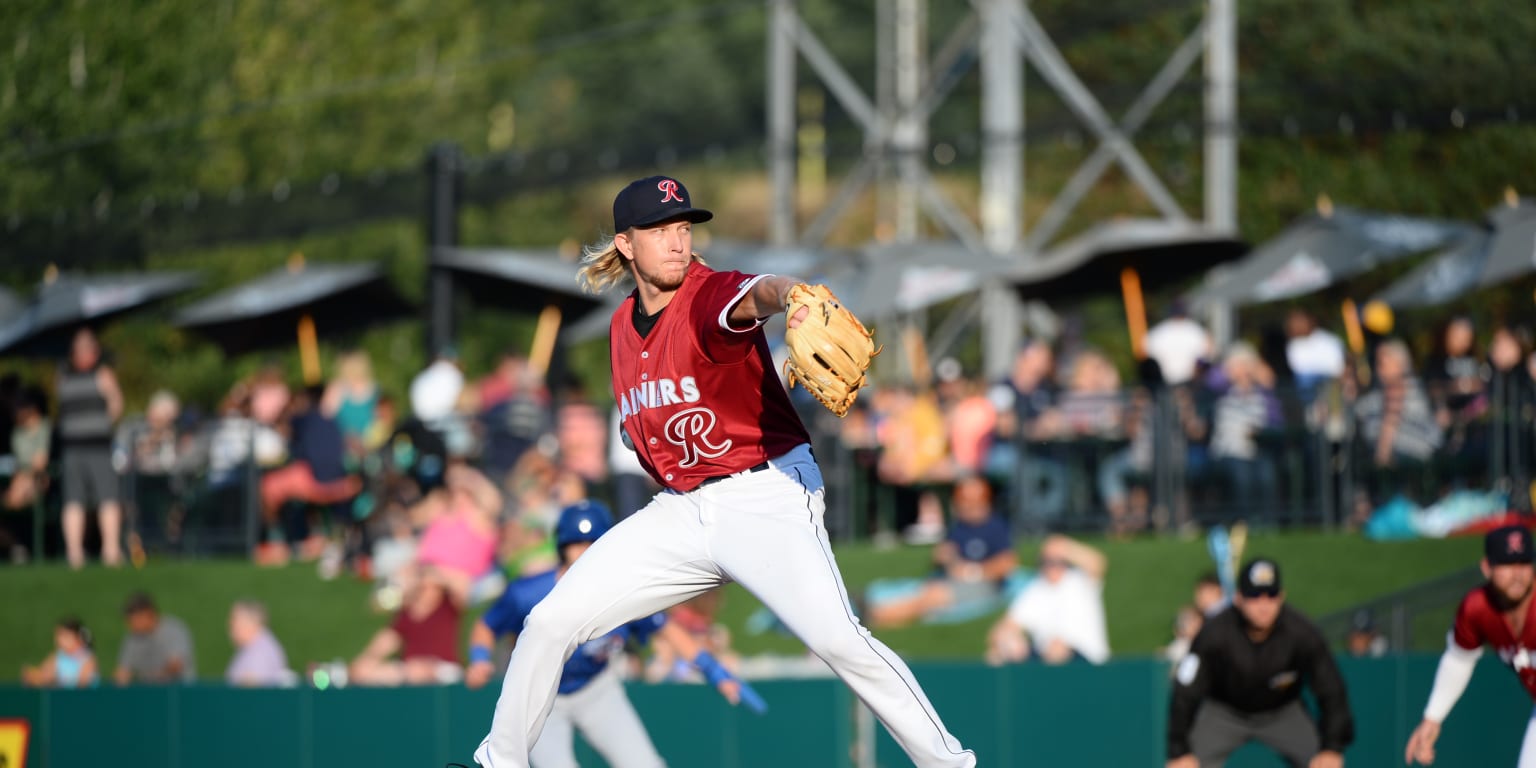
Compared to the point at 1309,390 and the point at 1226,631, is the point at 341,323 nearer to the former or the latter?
the point at 1309,390

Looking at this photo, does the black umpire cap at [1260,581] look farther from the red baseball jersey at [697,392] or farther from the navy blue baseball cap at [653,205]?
the navy blue baseball cap at [653,205]

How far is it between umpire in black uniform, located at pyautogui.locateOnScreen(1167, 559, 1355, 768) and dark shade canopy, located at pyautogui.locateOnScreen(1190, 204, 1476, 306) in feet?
27.3

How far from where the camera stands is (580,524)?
1069cm

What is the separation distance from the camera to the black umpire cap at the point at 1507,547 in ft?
32.7

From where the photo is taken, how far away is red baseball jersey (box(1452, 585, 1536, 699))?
10148mm

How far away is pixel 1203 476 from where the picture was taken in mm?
17562

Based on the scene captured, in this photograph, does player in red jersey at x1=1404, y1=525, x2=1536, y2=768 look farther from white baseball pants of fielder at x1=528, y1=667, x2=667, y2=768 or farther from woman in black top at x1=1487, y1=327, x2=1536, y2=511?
woman in black top at x1=1487, y1=327, x2=1536, y2=511

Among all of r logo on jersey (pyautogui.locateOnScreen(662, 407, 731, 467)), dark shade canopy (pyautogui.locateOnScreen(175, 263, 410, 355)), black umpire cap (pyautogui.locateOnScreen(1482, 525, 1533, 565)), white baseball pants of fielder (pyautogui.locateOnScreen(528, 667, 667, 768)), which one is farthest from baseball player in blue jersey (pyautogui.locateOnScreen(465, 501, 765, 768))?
dark shade canopy (pyautogui.locateOnScreen(175, 263, 410, 355))

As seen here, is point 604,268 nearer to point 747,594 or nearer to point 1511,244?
point 747,594

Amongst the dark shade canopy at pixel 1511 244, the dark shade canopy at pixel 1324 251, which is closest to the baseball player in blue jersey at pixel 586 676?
the dark shade canopy at pixel 1511 244

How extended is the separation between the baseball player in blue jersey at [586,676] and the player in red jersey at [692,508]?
254 centimetres

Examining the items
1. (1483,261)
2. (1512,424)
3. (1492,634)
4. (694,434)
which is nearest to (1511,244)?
(1483,261)

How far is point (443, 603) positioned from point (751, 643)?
3091 millimetres

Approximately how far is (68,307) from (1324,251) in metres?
11.5
